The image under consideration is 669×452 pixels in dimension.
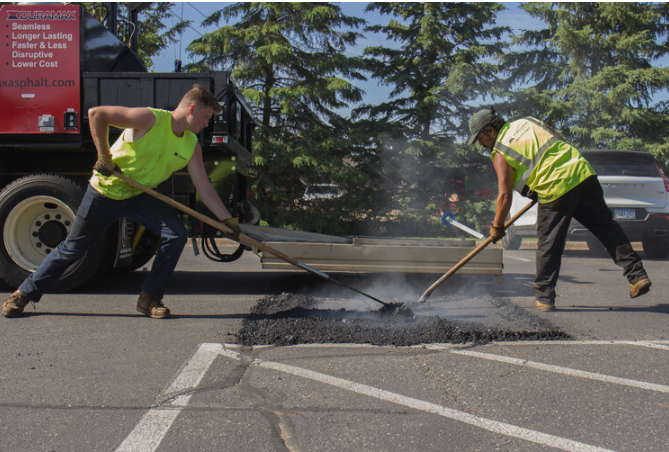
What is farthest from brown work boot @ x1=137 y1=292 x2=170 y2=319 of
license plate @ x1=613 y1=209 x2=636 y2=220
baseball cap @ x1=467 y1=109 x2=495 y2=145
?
license plate @ x1=613 y1=209 x2=636 y2=220

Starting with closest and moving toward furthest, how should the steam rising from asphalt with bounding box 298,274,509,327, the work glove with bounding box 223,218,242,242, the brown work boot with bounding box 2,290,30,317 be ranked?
the brown work boot with bounding box 2,290,30,317 < the work glove with bounding box 223,218,242,242 < the steam rising from asphalt with bounding box 298,274,509,327

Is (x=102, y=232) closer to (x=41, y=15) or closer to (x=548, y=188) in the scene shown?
(x=41, y=15)

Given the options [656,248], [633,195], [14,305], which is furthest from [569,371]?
[656,248]

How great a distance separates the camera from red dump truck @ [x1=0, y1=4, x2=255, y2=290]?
5.18m

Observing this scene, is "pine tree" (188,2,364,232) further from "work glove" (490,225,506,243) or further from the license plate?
"work glove" (490,225,506,243)

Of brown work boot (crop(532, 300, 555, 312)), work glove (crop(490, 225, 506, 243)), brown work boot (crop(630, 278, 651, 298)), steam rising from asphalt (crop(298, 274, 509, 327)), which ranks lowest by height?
steam rising from asphalt (crop(298, 274, 509, 327))

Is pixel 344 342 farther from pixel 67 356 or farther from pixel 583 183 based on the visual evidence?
pixel 583 183

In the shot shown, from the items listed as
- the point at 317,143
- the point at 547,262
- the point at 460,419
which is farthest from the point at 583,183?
the point at 317,143

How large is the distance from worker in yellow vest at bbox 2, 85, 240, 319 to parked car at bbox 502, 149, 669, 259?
6441 millimetres

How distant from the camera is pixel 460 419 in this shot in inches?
98.3

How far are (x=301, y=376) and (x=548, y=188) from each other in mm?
2779

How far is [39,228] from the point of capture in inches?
213

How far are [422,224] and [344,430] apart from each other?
12.8 m

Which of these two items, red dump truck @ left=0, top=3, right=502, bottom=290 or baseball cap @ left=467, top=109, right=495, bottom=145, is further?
red dump truck @ left=0, top=3, right=502, bottom=290
